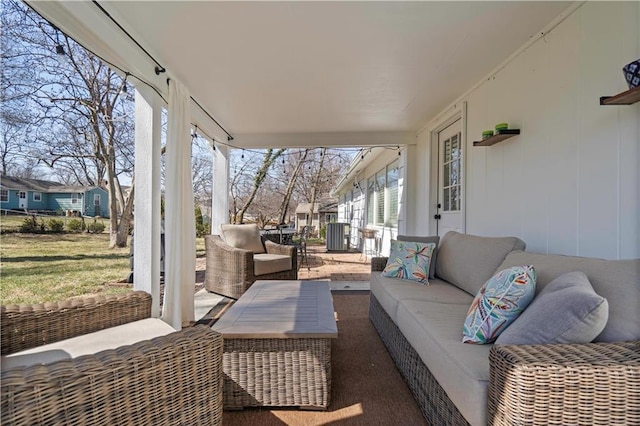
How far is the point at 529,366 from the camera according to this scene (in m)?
0.99

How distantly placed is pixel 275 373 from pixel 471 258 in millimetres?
1776

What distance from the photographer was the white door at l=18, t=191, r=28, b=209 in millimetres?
4984

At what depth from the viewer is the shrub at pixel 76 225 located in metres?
7.19

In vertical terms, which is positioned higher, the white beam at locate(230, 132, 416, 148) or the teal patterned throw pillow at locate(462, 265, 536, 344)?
the white beam at locate(230, 132, 416, 148)

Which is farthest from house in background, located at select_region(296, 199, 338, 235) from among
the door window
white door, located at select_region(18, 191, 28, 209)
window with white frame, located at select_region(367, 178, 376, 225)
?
white door, located at select_region(18, 191, 28, 209)

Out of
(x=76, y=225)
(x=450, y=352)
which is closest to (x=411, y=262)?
(x=450, y=352)

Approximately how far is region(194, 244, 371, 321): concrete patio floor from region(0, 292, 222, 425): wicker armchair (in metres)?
2.40

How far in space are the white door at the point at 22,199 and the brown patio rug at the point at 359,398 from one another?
5594 mm

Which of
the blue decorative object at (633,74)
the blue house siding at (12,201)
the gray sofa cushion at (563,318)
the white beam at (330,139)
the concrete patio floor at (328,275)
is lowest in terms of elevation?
the concrete patio floor at (328,275)

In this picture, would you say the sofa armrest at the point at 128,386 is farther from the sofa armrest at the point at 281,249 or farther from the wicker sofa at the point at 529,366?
the sofa armrest at the point at 281,249

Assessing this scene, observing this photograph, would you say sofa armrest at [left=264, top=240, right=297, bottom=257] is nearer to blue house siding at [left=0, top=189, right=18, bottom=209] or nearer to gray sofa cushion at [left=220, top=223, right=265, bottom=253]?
gray sofa cushion at [left=220, top=223, right=265, bottom=253]

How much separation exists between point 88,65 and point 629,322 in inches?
296

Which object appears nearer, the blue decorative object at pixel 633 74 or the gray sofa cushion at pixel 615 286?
the gray sofa cushion at pixel 615 286

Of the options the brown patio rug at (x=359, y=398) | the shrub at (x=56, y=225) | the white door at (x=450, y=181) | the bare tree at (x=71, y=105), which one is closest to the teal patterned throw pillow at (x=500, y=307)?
the brown patio rug at (x=359, y=398)
